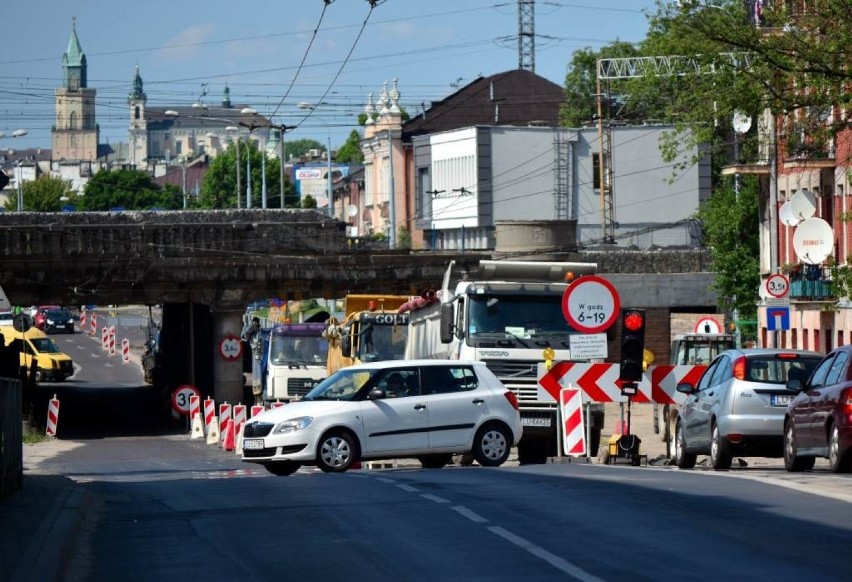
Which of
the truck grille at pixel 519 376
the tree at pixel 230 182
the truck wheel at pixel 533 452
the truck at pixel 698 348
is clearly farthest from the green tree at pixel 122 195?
the truck grille at pixel 519 376

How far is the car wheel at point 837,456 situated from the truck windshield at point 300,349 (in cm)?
2920

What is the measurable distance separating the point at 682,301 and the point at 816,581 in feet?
182

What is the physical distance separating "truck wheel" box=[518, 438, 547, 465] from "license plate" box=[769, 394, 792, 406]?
6.75 meters

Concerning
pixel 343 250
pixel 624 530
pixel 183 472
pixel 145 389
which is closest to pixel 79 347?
pixel 145 389

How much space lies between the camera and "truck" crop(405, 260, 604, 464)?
27.9 meters

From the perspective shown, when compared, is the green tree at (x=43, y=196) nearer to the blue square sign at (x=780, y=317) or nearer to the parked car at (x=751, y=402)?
the blue square sign at (x=780, y=317)

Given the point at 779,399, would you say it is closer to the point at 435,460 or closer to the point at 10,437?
the point at 435,460

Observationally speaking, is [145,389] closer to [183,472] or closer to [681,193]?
[681,193]

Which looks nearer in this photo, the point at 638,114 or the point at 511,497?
the point at 511,497

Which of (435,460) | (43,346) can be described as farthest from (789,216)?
(43,346)

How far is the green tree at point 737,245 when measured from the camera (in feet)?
192

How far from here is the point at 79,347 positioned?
106438 millimetres

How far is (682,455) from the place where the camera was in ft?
82.0

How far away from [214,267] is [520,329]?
106 ft
